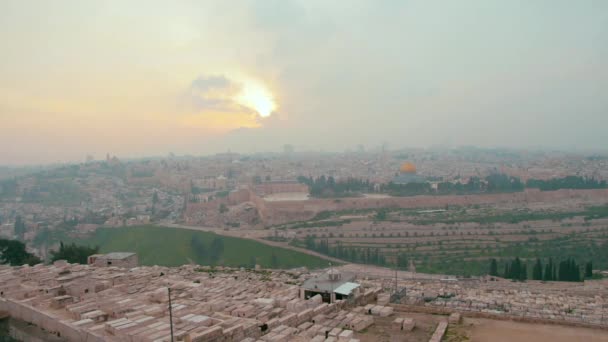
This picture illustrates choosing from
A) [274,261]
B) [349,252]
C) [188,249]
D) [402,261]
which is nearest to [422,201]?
[349,252]

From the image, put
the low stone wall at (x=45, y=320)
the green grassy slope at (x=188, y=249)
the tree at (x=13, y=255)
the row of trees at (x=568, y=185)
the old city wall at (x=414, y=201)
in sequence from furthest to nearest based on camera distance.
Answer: the row of trees at (x=568, y=185) < the old city wall at (x=414, y=201) < the green grassy slope at (x=188, y=249) < the tree at (x=13, y=255) < the low stone wall at (x=45, y=320)

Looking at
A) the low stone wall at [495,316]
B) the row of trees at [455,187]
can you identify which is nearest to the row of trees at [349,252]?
the low stone wall at [495,316]

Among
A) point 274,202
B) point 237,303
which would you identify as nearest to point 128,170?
point 274,202

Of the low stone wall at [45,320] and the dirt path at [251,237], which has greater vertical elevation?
the low stone wall at [45,320]

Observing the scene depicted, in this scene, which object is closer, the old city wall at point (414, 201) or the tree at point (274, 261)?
the tree at point (274, 261)

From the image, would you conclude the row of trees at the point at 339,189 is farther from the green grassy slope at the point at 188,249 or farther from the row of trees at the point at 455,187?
the green grassy slope at the point at 188,249

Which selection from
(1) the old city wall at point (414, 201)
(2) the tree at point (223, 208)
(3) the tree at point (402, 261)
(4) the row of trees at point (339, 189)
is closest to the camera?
(3) the tree at point (402, 261)
